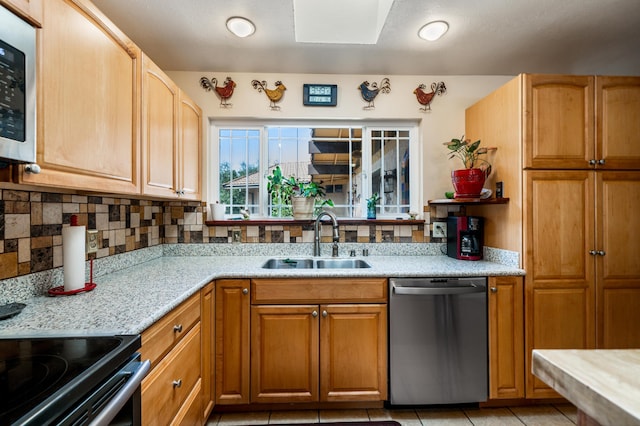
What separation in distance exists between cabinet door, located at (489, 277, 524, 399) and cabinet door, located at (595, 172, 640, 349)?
0.54 m

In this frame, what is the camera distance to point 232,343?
177 centimetres

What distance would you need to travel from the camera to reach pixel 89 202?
1.62m

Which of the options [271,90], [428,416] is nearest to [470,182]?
[428,416]

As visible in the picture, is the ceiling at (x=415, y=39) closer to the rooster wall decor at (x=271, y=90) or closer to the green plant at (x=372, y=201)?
the rooster wall decor at (x=271, y=90)

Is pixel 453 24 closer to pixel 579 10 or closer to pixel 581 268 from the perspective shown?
pixel 579 10

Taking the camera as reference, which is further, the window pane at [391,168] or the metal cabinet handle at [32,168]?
the window pane at [391,168]

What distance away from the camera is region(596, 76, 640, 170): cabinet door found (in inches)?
73.6

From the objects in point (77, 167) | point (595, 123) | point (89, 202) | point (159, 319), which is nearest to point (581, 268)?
point (595, 123)

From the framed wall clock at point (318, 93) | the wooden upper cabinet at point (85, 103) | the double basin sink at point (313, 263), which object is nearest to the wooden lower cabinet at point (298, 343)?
the double basin sink at point (313, 263)

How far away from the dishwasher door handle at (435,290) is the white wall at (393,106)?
90cm

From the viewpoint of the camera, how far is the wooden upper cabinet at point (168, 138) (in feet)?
5.10

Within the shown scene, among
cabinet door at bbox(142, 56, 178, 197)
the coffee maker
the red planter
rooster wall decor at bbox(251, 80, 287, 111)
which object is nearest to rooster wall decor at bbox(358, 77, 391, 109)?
rooster wall decor at bbox(251, 80, 287, 111)

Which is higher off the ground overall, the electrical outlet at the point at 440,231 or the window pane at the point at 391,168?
the window pane at the point at 391,168

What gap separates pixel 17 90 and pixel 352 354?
187 cm
